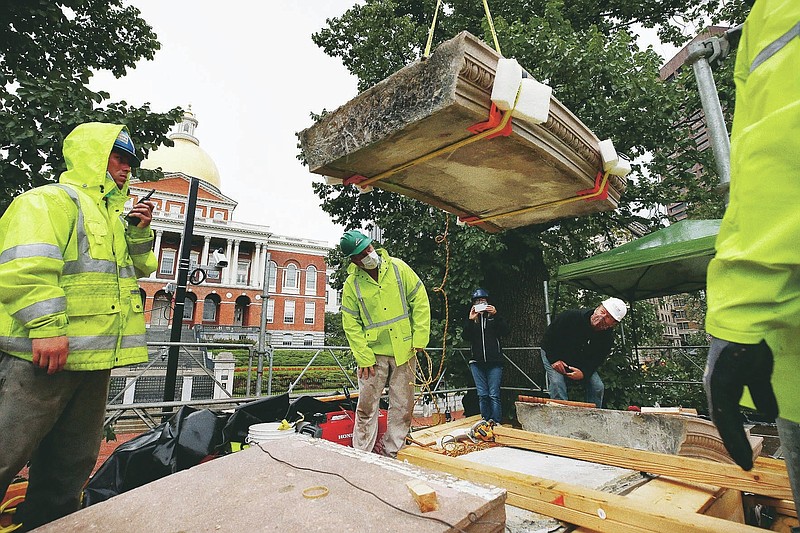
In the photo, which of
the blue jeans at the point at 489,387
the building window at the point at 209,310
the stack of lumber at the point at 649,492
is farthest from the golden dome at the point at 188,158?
the stack of lumber at the point at 649,492

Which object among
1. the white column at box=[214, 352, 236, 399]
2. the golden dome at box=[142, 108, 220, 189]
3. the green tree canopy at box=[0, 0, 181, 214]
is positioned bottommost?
the white column at box=[214, 352, 236, 399]

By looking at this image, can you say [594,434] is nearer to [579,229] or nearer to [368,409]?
[368,409]

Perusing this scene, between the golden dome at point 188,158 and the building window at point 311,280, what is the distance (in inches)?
614

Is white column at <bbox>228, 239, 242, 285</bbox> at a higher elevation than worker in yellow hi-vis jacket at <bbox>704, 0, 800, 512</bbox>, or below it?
higher

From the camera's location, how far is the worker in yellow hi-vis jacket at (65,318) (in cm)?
182

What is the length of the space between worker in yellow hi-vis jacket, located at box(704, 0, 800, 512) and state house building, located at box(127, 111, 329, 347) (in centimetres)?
4112

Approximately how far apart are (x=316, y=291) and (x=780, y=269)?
4925 cm

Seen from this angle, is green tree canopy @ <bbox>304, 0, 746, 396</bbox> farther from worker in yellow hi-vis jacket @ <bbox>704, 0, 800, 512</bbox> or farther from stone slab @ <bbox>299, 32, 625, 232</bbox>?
worker in yellow hi-vis jacket @ <bbox>704, 0, 800, 512</bbox>

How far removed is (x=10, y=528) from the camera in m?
1.96

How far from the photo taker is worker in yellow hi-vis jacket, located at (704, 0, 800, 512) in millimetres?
789

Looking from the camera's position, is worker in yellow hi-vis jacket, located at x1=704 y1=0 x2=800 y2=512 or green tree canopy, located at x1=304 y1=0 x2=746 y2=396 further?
green tree canopy, located at x1=304 y1=0 x2=746 y2=396

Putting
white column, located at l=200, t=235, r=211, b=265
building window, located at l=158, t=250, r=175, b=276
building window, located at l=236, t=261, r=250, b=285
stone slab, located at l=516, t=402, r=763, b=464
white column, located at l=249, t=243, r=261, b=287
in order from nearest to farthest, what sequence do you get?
stone slab, located at l=516, t=402, r=763, b=464
building window, located at l=158, t=250, r=175, b=276
white column, located at l=200, t=235, r=211, b=265
white column, located at l=249, t=243, r=261, b=287
building window, located at l=236, t=261, r=250, b=285


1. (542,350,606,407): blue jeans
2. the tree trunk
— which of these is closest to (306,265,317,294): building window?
the tree trunk

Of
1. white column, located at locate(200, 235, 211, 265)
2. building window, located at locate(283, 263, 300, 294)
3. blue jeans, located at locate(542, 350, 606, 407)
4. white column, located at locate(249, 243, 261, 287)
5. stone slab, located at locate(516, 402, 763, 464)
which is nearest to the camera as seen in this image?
stone slab, located at locate(516, 402, 763, 464)
